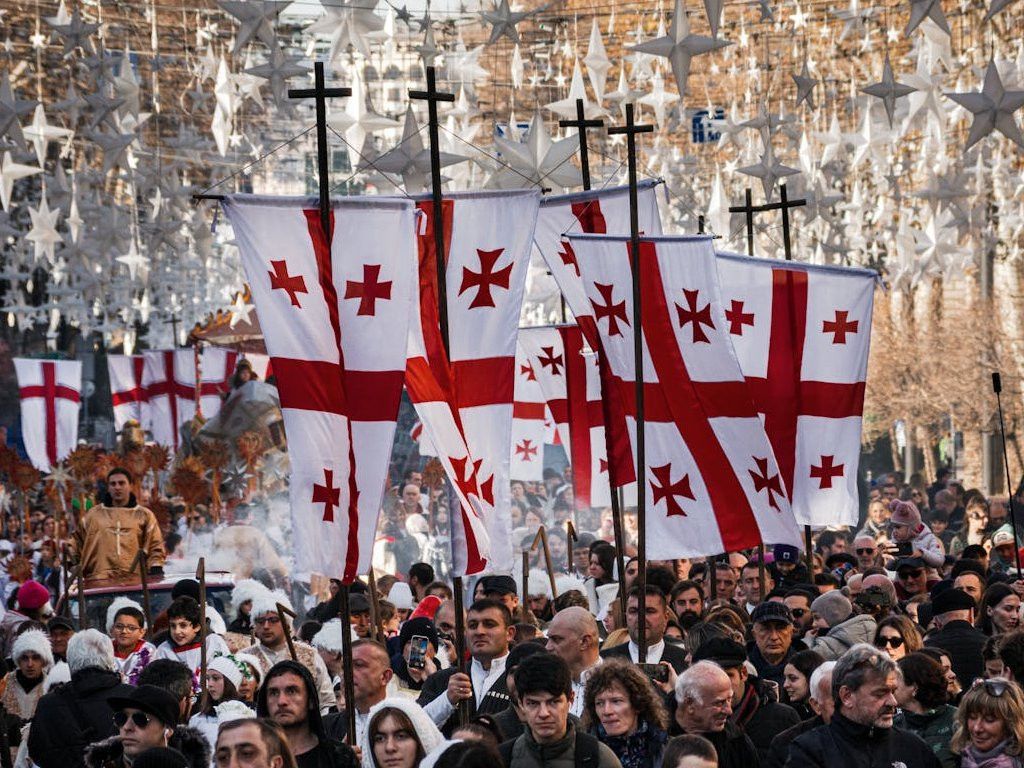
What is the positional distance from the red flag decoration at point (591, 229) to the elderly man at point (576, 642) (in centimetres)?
377

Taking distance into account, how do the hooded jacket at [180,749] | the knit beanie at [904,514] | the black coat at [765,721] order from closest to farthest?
the hooded jacket at [180,749]
the black coat at [765,721]
the knit beanie at [904,514]

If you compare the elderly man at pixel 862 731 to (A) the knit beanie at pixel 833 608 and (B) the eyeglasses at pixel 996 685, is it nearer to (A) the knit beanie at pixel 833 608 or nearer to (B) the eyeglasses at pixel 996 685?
(B) the eyeglasses at pixel 996 685

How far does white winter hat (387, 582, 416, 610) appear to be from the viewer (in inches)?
647

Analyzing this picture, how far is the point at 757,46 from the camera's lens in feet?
112

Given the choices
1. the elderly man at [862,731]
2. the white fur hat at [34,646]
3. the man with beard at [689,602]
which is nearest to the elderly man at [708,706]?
the elderly man at [862,731]

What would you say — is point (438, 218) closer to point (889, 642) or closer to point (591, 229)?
point (591, 229)

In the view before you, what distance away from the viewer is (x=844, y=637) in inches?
445

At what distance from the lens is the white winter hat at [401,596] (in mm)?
16438

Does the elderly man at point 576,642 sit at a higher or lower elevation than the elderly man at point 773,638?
higher

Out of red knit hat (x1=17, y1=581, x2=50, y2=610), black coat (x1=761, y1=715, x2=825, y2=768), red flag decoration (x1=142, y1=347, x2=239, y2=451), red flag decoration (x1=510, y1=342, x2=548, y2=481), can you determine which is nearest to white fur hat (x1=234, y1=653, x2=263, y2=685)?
black coat (x1=761, y1=715, x2=825, y2=768)

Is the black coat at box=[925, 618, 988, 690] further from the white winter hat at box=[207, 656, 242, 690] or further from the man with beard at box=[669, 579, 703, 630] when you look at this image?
the white winter hat at box=[207, 656, 242, 690]

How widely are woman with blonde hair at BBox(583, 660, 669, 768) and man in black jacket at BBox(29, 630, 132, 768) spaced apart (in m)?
2.69

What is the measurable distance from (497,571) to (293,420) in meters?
1.78

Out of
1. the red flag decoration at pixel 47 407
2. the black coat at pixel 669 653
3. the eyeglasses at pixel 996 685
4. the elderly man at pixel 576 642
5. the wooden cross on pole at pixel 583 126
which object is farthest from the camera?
the red flag decoration at pixel 47 407
